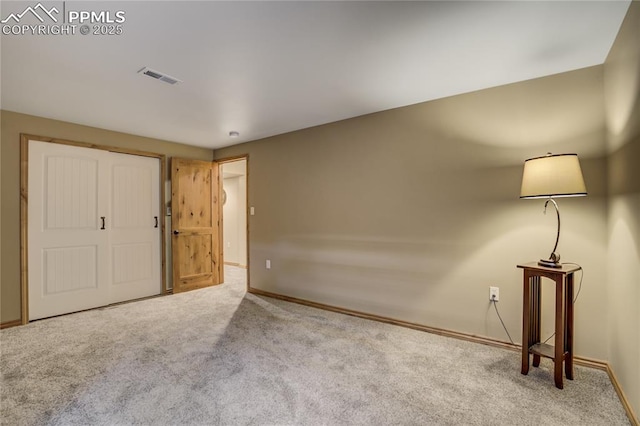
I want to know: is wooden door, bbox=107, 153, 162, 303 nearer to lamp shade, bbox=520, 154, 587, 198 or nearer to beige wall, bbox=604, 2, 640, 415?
lamp shade, bbox=520, 154, 587, 198

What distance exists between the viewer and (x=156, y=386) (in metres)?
2.02

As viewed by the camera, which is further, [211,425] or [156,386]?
[156,386]

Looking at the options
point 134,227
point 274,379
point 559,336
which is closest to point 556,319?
point 559,336

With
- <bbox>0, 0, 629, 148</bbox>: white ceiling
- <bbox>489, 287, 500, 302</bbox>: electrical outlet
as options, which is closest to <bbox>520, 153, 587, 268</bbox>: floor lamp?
<bbox>489, 287, 500, 302</bbox>: electrical outlet

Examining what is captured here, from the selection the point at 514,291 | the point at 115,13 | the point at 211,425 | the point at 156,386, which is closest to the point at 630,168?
the point at 514,291

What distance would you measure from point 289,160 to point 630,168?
329cm

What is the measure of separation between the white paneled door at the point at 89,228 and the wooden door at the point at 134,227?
1 centimetres

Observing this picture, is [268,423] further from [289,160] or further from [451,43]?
[289,160]

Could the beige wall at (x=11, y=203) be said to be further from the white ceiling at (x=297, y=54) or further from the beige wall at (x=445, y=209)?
the beige wall at (x=445, y=209)

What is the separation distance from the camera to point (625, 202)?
184 centimetres

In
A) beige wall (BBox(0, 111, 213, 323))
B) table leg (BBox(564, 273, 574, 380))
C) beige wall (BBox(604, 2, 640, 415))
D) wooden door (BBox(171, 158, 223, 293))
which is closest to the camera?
beige wall (BBox(604, 2, 640, 415))

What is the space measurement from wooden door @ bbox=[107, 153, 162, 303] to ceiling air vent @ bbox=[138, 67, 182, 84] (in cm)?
210

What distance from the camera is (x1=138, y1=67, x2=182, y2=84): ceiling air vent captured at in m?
2.32

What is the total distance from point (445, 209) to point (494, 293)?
84 cm
